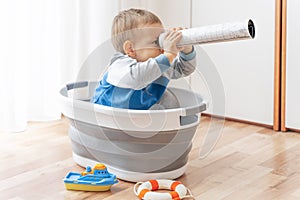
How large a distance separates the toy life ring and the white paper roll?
0.41 meters

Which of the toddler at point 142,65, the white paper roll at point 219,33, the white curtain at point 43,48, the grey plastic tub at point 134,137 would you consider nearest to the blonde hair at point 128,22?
the toddler at point 142,65

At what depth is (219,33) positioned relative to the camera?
1.43m

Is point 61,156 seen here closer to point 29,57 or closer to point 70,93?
point 70,93

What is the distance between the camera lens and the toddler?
5.12ft

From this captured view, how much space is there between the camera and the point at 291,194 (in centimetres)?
151

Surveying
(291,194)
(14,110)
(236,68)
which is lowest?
(291,194)

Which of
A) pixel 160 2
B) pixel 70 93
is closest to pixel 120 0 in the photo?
pixel 160 2

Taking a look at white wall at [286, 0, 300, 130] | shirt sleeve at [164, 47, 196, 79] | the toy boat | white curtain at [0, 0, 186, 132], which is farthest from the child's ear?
white wall at [286, 0, 300, 130]

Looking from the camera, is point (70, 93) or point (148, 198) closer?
point (148, 198)

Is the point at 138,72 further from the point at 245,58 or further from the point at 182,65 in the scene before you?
the point at 245,58

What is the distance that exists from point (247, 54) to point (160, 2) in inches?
20.3

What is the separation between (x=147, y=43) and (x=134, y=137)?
0.30m

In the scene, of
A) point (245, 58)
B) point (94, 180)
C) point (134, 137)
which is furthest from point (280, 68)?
point (94, 180)

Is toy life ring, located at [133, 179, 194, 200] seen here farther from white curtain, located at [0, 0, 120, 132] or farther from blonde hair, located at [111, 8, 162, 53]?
white curtain, located at [0, 0, 120, 132]
